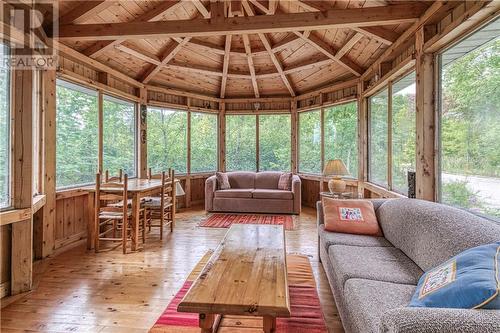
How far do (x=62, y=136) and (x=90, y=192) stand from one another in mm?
868

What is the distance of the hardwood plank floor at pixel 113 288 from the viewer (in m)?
Result: 2.02

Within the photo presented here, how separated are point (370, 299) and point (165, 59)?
4.97m

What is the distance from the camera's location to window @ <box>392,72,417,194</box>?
333 cm

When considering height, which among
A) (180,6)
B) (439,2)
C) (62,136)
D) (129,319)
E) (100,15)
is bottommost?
(129,319)

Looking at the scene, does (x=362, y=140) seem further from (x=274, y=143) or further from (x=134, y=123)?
(x=134, y=123)

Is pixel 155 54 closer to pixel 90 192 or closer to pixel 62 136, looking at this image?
pixel 62 136

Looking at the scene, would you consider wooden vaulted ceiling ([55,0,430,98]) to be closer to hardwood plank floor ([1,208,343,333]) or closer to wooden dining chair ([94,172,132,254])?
A: wooden dining chair ([94,172,132,254])

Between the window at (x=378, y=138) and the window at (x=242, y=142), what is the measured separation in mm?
2960

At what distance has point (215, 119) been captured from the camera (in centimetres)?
689

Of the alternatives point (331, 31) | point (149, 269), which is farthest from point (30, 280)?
point (331, 31)

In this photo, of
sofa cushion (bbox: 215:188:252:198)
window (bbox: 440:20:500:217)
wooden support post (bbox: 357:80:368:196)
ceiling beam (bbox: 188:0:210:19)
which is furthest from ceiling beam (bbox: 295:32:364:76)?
sofa cushion (bbox: 215:188:252:198)

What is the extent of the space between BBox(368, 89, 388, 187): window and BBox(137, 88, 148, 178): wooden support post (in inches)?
172

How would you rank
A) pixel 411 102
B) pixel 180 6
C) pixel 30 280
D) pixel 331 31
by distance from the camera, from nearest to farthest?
pixel 30 280
pixel 411 102
pixel 180 6
pixel 331 31

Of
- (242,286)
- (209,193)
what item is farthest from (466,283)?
(209,193)
